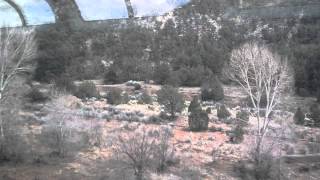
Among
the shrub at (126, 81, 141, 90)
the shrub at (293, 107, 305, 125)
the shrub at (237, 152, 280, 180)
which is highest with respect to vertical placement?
the shrub at (126, 81, 141, 90)

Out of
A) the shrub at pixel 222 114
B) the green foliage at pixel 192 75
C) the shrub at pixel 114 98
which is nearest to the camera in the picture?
the shrub at pixel 222 114

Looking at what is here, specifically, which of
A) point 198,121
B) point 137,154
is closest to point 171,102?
point 198,121

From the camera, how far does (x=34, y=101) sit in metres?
38.8

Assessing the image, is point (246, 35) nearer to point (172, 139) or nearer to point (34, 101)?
point (34, 101)

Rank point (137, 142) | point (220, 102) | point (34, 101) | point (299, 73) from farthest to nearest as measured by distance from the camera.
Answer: point (299, 73) < point (220, 102) < point (34, 101) < point (137, 142)

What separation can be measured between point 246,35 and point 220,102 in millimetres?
17780

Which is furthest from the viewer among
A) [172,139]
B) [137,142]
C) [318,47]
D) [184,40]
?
[184,40]

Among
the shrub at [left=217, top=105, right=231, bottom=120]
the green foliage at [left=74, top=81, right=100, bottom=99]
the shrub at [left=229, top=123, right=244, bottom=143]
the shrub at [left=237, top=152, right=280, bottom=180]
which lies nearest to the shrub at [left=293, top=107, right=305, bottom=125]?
the shrub at [left=217, top=105, right=231, bottom=120]

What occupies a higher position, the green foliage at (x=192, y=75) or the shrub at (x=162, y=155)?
the green foliage at (x=192, y=75)

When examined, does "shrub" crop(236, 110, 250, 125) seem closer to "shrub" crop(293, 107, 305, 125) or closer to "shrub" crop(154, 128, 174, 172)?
"shrub" crop(293, 107, 305, 125)

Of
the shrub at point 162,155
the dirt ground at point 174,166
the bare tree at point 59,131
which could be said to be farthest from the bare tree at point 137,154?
the bare tree at point 59,131

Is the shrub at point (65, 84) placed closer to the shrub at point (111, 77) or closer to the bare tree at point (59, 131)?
the shrub at point (111, 77)

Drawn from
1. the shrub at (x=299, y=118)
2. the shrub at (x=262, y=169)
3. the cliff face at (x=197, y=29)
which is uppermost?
the cliff face at (x=197, y=29)

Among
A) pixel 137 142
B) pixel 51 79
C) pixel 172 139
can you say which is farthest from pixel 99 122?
pixel 51 79
